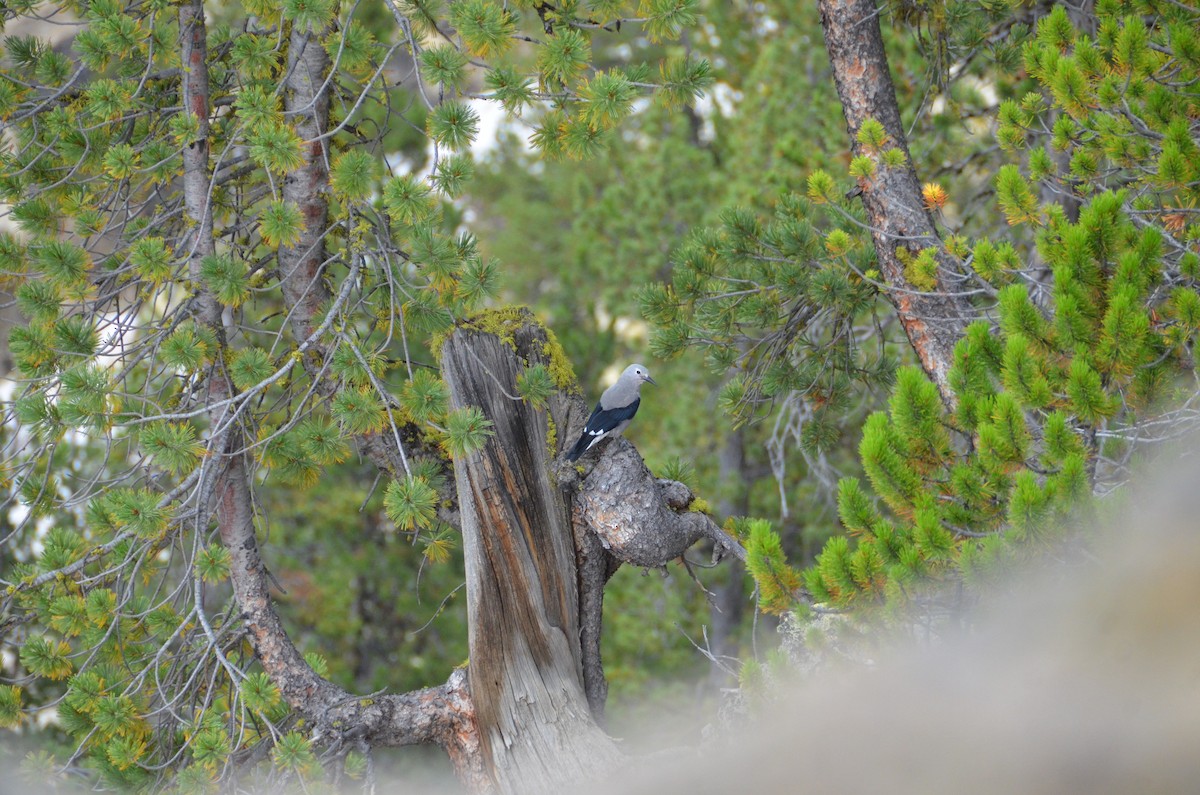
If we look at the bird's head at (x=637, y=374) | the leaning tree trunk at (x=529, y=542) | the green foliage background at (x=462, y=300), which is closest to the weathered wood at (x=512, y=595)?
the leaning tree trunk at (x=529, y=542)

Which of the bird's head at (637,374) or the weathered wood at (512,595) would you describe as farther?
the bird's head at (637,374)

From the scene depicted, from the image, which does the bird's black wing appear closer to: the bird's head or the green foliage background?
the bird's head

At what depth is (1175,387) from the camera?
3.68 metres

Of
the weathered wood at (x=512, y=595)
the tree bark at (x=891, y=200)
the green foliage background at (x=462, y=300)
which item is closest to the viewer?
the green foliage background at (x=462, y=300)

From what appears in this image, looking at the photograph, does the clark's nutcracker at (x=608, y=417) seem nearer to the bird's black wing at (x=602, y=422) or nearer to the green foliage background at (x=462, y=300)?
the bird's black wing at (x=602, y=422)

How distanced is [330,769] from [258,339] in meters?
4.20

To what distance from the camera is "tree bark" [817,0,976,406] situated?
485 centimetres

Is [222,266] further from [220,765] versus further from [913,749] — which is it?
[913,749]

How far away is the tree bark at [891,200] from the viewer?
4848mm

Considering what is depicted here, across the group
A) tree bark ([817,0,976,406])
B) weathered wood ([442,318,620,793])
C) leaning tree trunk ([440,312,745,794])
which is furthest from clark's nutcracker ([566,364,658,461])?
tree bark ([817,0,976,406])

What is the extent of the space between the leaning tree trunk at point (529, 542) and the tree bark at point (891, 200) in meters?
1.39

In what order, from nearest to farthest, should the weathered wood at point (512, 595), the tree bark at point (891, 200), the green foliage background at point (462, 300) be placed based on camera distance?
1. the green foliage background at point (462, 300)
2. the weathered wood at point (512, 595)
3. the tree bark at point (891, 200)

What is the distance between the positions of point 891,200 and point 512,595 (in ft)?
8.46

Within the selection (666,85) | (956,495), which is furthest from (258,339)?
(956,495)
